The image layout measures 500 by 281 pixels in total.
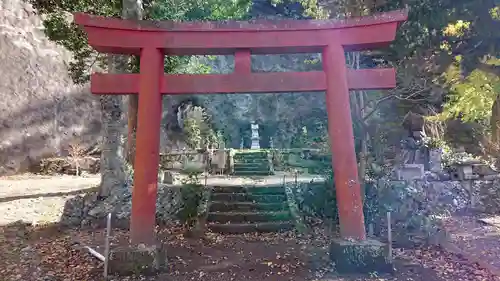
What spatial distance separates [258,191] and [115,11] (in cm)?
575

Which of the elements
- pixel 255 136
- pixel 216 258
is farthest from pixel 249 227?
pixel 255 136

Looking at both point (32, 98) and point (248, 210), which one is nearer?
point (248, 210)

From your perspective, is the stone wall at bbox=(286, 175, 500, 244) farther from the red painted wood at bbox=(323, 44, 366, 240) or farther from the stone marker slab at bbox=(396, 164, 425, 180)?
the red painted wood at bbox=(323, 44, 366, 240)

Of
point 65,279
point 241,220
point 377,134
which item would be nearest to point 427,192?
point 377,134

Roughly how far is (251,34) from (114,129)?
4842mm

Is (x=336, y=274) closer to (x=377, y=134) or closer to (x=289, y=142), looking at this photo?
(x=377, y=134)

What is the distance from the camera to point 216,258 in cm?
610

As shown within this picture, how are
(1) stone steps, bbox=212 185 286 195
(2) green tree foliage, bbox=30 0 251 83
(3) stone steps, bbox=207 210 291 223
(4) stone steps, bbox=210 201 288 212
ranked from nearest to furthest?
(3) stone steps, bbox=207 210 291 223 → (4) stone steps, bbox=210 201 288 212 → (1) stone steps, bbox=212 185 286 195 → (2) green tree foliage, bbox=30 0 251 83

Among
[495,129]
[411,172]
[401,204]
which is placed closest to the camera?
[401,204]

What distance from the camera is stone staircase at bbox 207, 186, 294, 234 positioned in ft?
25.2

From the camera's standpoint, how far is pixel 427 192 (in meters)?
9.66

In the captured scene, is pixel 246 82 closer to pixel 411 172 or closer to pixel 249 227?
pixel 249 227

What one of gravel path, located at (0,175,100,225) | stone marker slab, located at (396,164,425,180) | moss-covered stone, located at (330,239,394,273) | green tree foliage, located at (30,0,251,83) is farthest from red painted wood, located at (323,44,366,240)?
gravel path, located at (0,175,100,225)

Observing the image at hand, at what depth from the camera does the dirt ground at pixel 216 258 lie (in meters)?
5.25
